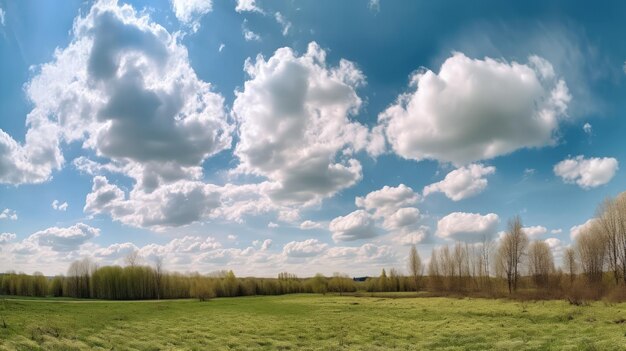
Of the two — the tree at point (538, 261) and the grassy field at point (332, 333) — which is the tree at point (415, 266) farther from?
the grassy field at point (332, 333)

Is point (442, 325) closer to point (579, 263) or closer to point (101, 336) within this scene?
point (101, 336)

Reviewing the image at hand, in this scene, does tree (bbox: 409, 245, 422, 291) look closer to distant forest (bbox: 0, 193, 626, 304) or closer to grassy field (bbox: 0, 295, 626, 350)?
distant forest (bbox: 0, 193, 626, 304)

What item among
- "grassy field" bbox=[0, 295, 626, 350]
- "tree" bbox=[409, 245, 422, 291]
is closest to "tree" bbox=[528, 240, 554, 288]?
"tree" bbox=[409, 245, 422, 291]

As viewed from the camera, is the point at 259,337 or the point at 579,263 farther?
the point at 579,263

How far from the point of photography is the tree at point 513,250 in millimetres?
99625

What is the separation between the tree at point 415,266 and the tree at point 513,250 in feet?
162

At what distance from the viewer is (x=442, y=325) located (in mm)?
35844

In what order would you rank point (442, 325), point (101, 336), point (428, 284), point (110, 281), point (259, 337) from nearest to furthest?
1. point (101, 336)
2. point (259, 337)
3. point (442, 325)
4. point (110, 281)
5. point (428, 284)

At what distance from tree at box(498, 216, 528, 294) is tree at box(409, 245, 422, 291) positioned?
162ft

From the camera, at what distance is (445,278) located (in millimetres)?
139375

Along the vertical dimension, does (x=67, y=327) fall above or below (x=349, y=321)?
above

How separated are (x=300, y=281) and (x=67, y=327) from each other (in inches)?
6049

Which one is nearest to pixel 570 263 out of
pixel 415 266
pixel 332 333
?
pixel 415 266

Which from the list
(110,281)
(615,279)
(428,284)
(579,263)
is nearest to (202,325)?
(615,279)
